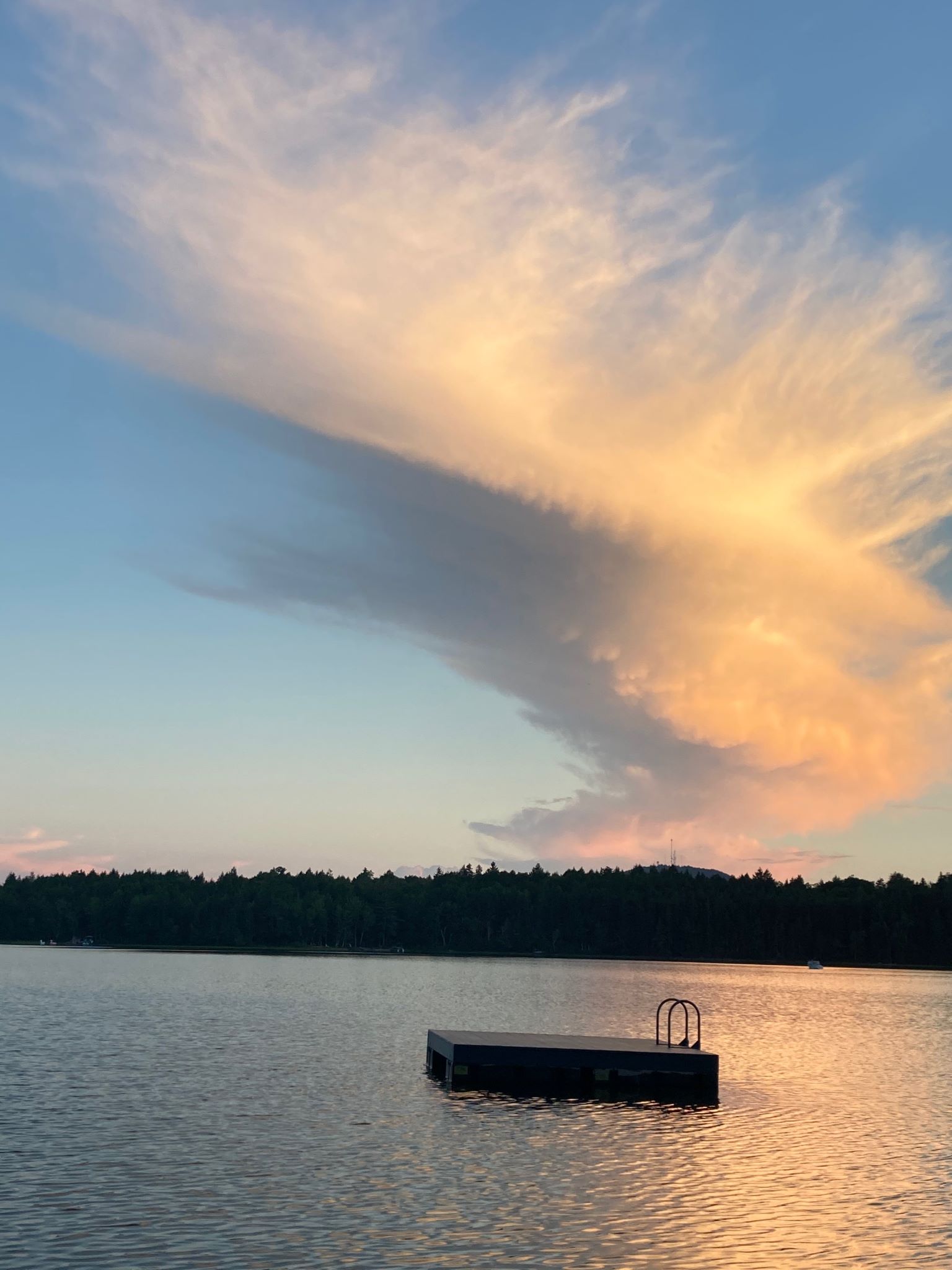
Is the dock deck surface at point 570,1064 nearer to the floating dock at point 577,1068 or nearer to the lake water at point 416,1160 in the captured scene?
the floating dock at point 577,1068

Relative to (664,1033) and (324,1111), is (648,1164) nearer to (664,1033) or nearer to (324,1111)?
(324,1111)

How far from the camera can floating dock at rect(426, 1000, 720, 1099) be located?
161 ft

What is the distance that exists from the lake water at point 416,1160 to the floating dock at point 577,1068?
5.58 ft

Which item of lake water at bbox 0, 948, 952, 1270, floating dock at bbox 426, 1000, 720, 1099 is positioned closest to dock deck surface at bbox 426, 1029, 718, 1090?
floating dock at bbox 426, 1000, 720, 1099

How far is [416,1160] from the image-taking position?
33156 millimetres

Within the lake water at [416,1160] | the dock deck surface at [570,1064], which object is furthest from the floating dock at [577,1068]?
the lake water at [416,1160]

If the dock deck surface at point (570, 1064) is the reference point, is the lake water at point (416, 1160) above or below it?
below

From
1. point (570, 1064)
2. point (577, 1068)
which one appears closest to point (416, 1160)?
point (570, 1064)

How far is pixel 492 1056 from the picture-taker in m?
49.2

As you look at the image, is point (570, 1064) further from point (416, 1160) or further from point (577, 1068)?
point (416, 1160)

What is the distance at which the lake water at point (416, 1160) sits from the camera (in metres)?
24.3

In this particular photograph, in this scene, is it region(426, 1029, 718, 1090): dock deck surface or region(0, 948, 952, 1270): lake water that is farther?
region(426, 1029, 718, 1090): dock deck surface

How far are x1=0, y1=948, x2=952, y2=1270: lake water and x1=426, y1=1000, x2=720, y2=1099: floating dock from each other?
1700mm

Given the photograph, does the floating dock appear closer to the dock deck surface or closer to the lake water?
the dock deck surface
